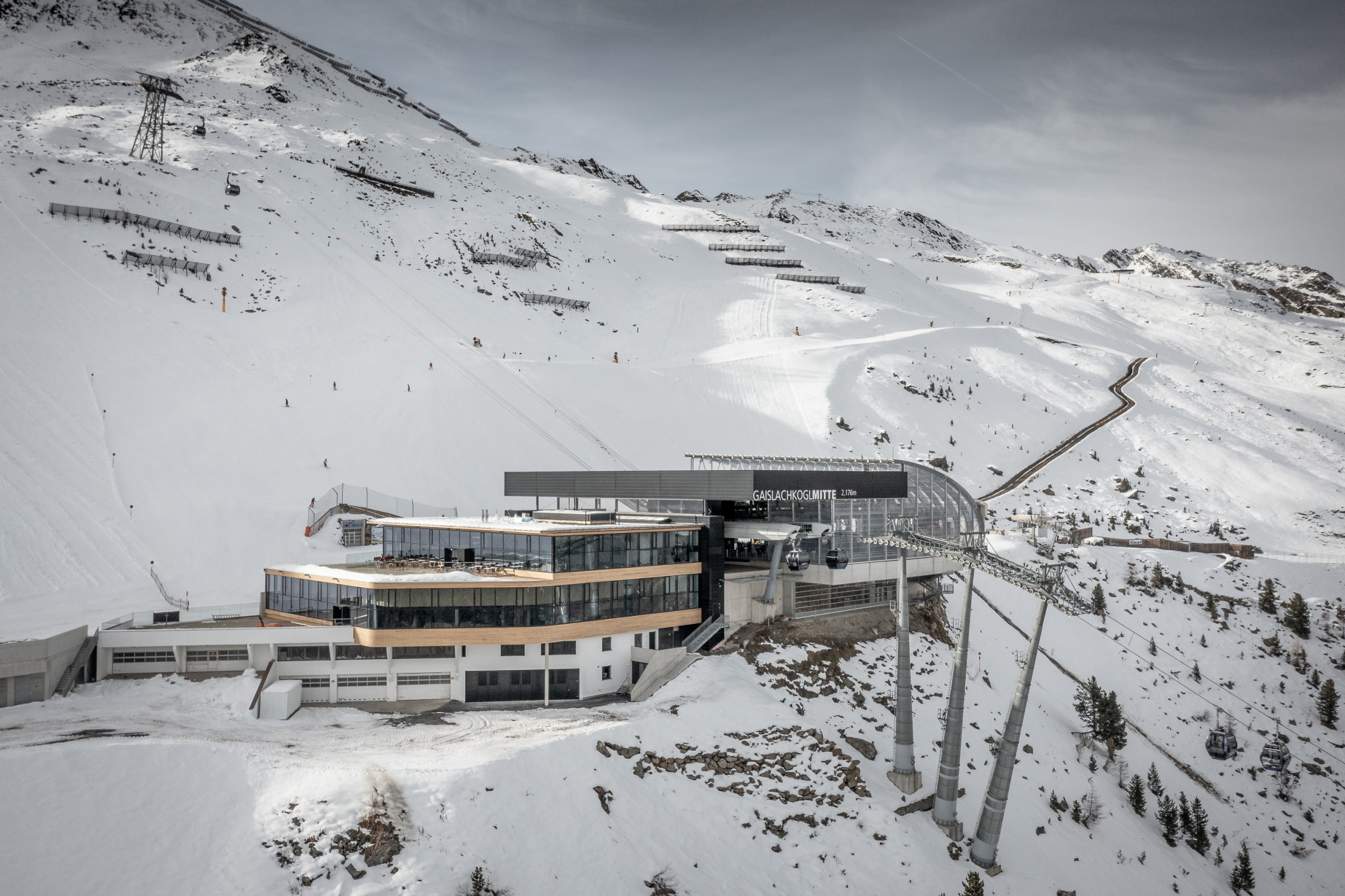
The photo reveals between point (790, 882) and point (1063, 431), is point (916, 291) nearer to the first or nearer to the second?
point (1063, 431)

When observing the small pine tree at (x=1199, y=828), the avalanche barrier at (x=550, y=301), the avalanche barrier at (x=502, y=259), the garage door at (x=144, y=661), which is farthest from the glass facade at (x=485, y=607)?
the avalanche barrier at (x=502, y=259)

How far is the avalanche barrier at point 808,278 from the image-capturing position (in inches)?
4035

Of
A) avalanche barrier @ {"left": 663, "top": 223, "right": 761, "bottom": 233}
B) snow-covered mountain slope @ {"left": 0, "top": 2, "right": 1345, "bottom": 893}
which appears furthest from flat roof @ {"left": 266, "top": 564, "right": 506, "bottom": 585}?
avalanche barrier @ {"left": 663, "top": 223, "right": 761, "bottom": 233}

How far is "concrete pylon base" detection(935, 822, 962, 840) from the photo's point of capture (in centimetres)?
2319

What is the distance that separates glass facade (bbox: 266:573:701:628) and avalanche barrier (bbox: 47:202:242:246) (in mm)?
55129

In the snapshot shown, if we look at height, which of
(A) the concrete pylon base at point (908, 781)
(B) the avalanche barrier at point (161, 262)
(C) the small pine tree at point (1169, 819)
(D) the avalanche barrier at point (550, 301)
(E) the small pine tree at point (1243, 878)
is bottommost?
(E) the small pine tree at point (1243, 878)

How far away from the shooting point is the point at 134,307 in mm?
57844

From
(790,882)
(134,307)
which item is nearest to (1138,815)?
Result: (790,882)

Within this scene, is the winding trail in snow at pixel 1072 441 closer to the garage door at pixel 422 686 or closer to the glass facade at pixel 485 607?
the glass facade at pixel 485 607

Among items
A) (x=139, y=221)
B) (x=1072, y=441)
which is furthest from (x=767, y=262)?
(x=139, y=221)

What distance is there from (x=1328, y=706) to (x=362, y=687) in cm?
4202

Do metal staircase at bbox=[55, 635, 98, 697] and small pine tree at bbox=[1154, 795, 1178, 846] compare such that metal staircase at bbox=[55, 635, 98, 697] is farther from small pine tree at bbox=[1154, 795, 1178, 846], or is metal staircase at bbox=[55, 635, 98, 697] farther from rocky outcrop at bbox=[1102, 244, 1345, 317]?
rocky outcrop at bbox=[1102, 244, 1345, 317]

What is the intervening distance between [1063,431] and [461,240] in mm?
68288

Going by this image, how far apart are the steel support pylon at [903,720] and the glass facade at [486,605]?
381 inches
